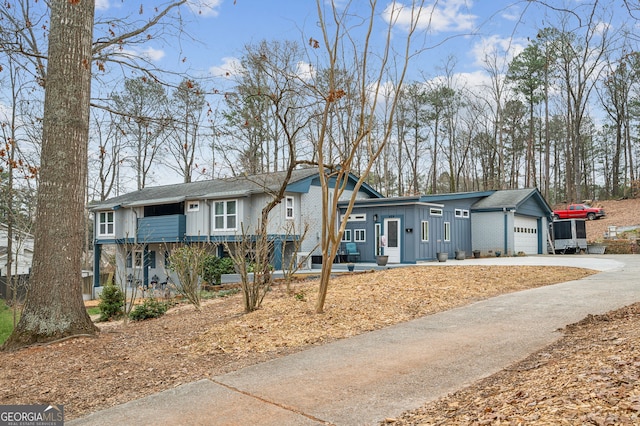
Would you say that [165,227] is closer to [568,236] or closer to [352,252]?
[352,252]

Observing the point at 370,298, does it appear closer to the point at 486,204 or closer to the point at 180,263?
the point at 180,263

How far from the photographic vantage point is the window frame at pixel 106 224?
26.9 m

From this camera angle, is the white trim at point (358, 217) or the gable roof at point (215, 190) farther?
the white trim at point (358, 217)

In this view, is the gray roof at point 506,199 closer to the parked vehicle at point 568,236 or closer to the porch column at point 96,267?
the parked vehicle at point 568,236

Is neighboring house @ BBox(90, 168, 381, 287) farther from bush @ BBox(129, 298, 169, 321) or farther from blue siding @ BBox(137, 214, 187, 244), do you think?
bush @ BBox(129, 298, 169, 321)

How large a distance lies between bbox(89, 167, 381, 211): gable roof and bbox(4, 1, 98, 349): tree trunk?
1062 cm

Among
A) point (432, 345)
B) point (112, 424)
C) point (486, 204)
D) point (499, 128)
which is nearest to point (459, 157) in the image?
point (499, 128)

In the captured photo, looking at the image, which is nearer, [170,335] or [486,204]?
[170,335]

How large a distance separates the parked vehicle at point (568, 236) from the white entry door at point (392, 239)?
10.8 m

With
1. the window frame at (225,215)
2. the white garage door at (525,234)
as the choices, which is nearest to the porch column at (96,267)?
the window frame at (225,215)

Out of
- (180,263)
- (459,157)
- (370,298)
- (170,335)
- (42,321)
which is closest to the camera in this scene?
(42,321)

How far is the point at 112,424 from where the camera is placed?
374cm

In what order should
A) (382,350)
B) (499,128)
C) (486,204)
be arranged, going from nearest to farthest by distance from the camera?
(382,350)
(486,204)
(499,128)

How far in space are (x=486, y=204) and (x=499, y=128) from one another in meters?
13.6
